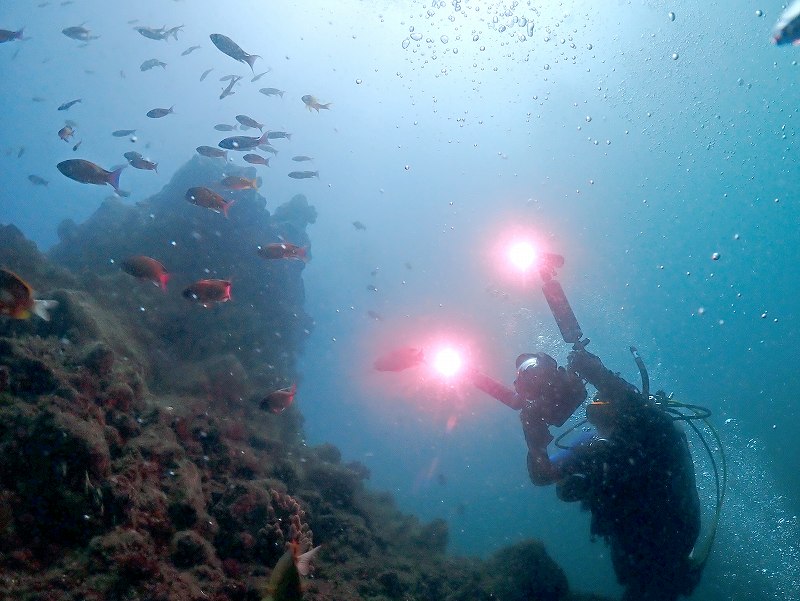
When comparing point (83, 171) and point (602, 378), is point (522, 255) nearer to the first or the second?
point (602, 378)

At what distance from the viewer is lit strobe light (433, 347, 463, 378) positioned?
8.61 m

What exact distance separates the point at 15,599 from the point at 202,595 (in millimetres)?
1410

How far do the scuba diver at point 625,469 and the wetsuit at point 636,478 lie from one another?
15 millimetres

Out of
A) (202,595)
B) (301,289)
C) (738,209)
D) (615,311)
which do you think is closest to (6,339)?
(202,595)

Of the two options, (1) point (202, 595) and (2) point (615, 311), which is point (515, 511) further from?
(2) point (615, 311)

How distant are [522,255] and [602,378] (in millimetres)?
2945

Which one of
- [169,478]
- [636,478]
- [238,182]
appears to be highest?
[636,478]

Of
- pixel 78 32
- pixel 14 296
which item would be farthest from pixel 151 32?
pixel 14 296

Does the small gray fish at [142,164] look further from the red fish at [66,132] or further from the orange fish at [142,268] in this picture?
the orange fish at [142,268]

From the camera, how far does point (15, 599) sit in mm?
3305

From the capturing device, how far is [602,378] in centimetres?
724

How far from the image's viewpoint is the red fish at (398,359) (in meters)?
7.21

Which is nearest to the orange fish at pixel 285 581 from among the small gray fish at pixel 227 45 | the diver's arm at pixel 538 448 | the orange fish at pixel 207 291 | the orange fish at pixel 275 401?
the orange fish at pixel 275 401

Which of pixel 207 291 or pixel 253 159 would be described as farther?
pixel 253 159
